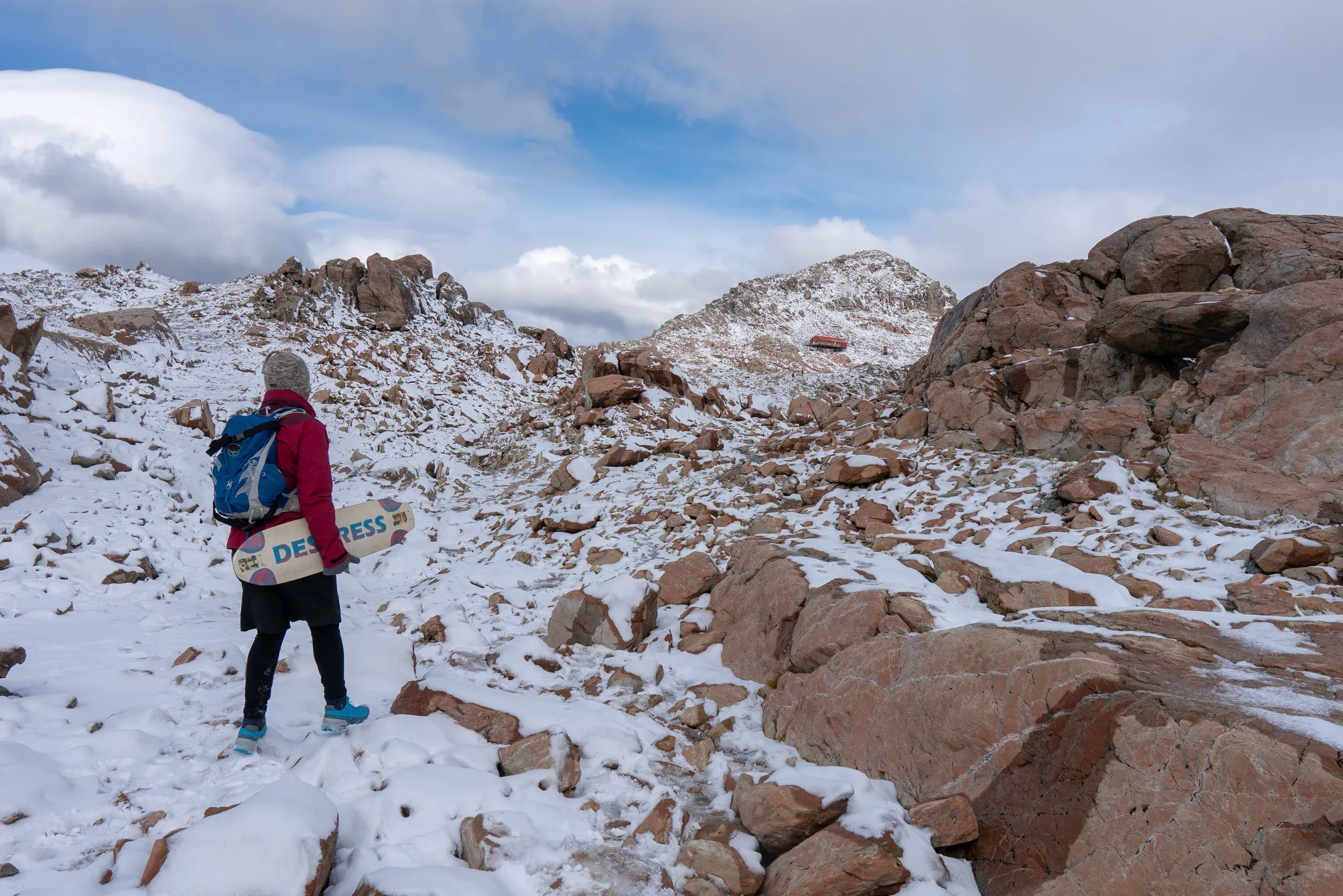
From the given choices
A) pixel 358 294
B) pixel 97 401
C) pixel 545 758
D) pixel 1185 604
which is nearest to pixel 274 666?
pixel 545 758

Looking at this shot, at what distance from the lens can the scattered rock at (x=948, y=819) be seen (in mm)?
2891

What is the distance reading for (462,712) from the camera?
12.7 ft

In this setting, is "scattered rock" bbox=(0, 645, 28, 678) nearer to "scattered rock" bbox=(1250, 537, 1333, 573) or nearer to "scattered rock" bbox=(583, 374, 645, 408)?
"scattered rock" bbox=(1250, 537, 1333, 573)

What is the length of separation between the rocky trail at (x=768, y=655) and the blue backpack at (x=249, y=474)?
4.43 feet

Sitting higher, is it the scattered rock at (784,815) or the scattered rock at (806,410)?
the scattered rock at (806,410)

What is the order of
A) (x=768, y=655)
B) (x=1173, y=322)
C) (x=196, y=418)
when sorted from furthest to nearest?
1. (x=196, y=418)
2. (x=1173, y=322)
3. (x=768, y=655)

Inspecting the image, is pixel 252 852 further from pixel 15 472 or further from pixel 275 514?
pixel 15 472

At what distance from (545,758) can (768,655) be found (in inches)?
88.6

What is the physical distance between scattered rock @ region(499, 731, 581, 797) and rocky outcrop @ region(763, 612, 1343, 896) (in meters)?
1.25

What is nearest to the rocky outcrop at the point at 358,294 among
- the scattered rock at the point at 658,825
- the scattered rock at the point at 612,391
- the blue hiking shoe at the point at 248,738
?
the scattered rock at the point at 612,391

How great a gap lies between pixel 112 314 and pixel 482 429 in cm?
991

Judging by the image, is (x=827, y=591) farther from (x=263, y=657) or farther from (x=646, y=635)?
(x=263, y=657)

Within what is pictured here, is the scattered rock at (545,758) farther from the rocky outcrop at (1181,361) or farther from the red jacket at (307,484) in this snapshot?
the rocky outcrop at (1181,361)

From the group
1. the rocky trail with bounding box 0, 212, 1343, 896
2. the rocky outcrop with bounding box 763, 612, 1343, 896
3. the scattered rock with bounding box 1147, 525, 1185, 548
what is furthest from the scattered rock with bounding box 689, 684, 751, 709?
the scattered rock with bounding box 1147, 525, 1185, 548
